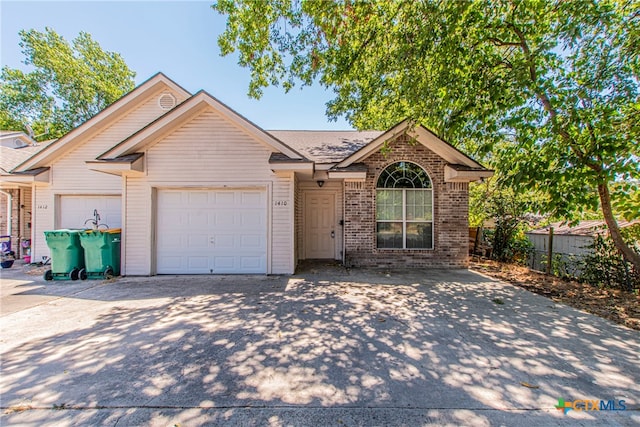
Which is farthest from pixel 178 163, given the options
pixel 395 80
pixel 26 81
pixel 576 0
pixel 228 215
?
pixel 26 81

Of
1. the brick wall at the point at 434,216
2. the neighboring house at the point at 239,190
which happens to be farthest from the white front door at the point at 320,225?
the brick wall at the point at 434,216

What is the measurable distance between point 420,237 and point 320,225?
11.4 ft

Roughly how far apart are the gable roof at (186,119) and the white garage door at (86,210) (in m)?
3.04

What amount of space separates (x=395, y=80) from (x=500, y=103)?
2.55 metres

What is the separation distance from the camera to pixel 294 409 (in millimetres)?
2395

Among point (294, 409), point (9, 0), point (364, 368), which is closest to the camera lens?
point (294, 409)

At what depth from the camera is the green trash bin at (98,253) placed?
6.85 meters

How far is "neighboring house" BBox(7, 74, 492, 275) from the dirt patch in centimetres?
154

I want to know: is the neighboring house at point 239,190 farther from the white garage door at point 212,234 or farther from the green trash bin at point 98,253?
the green trash bin at point 98,253

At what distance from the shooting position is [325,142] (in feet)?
35.0

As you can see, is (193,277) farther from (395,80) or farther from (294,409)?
(395,80)

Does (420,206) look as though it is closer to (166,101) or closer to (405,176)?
(405,176)

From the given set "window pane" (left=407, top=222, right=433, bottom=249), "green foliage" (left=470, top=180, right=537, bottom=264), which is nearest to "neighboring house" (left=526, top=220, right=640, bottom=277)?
"green foliage" (left=470, top=180, right=537, bottom=264)

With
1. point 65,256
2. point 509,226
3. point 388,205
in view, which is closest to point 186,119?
point 65,256
